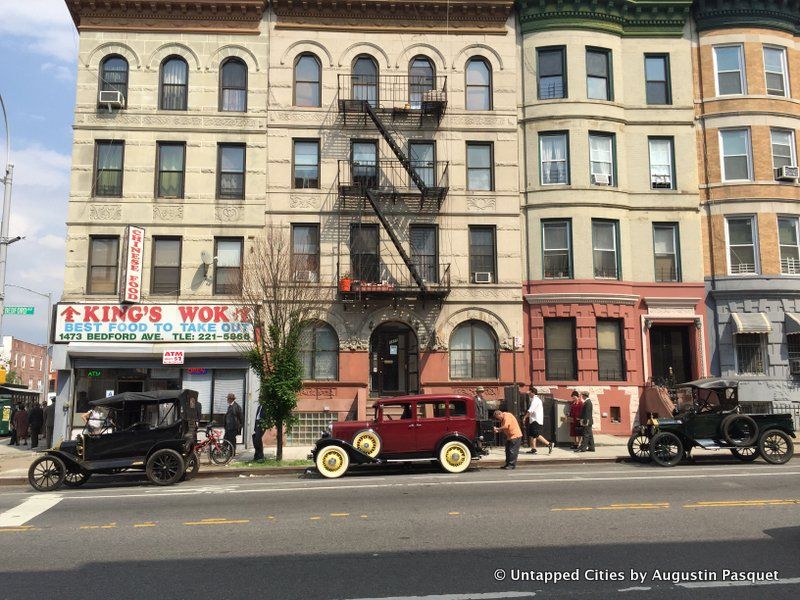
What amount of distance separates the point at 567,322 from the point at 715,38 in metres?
12.0

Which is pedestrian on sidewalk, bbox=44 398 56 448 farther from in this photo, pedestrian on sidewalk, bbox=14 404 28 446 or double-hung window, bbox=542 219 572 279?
double-hung window, bbox=542 219 572 279

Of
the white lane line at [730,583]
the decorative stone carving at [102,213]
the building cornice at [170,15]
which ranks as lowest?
the white lane line at [730,583]

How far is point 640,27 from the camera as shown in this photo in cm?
2441

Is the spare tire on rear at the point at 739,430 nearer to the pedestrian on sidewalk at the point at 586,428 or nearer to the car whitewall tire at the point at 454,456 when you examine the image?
the pedestrian on sidewalk at the point at 586,428

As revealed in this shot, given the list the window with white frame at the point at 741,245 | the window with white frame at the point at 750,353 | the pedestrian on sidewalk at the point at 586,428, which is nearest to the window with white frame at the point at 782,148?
the window with white frame at the point at 741,245

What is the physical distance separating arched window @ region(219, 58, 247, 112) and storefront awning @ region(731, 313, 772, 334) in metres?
18.8

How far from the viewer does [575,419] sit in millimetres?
19219

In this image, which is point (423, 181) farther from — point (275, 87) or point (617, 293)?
point (617, 293)

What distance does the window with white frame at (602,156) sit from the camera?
2348cm

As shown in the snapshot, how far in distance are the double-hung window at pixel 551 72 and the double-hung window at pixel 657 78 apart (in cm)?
327

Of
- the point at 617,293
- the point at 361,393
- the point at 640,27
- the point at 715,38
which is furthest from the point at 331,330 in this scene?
the point at 715,38

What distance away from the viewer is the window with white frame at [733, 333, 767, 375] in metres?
22.7

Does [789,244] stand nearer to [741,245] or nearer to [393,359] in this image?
[741,245]

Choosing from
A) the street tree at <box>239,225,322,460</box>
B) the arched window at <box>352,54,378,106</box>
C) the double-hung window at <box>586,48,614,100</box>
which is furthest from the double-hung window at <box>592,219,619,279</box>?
the street tree at <box>239,225,322,460</box>
